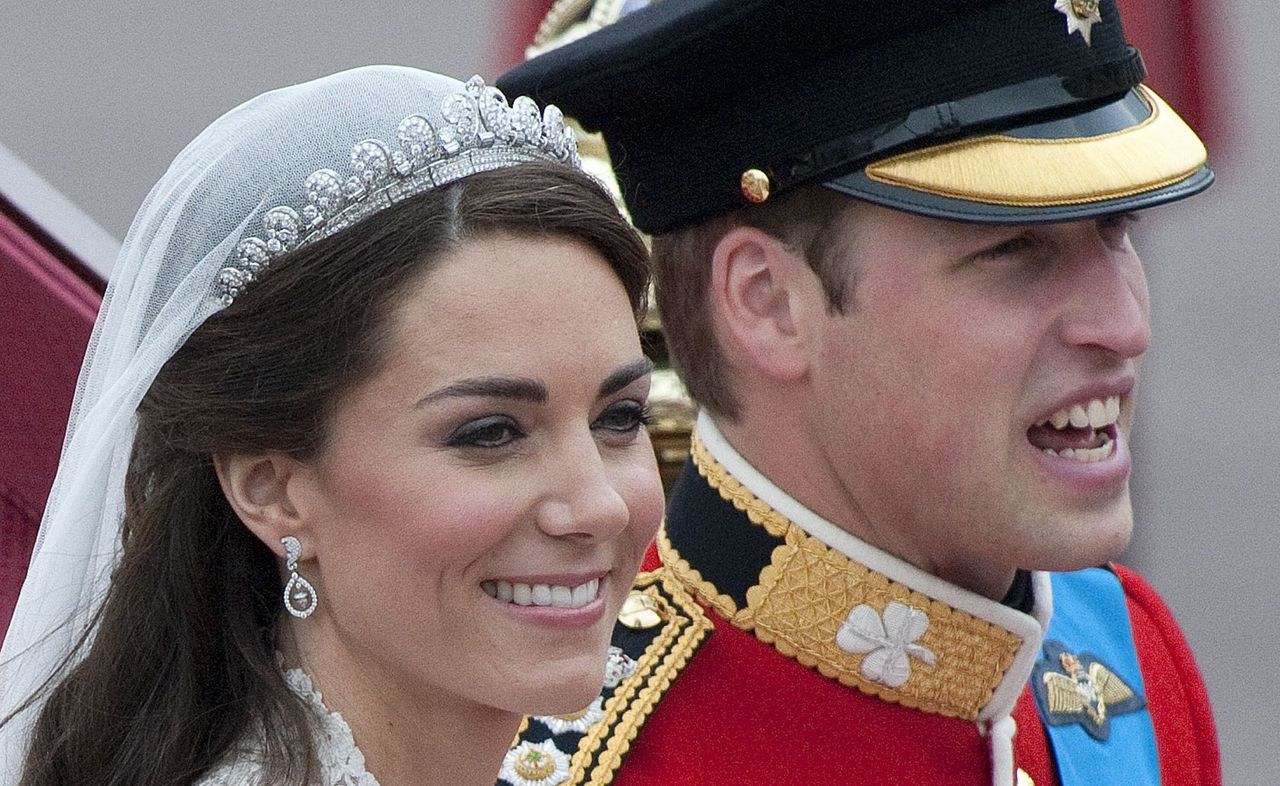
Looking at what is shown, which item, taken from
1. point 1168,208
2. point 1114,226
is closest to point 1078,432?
point 1114,226

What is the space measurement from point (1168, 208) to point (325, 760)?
4.68 meters

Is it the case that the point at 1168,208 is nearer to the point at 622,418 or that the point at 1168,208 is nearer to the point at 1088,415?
the point at 1088,415

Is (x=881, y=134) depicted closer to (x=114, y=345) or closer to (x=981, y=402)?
(x=981, y=402)

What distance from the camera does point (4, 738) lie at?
227 cm

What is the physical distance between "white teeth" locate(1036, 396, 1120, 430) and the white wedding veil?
634mm

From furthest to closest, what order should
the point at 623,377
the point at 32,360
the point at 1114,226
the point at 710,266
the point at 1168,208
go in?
the point at 1168,208 → the point at 710,266 → the point at 1114,226 → the point at 32,360 → the point at 623,377

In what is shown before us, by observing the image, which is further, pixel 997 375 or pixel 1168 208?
pixel 1168 208

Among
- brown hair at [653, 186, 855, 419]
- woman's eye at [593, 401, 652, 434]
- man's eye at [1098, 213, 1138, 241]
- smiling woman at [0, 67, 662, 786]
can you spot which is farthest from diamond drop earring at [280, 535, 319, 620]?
man's eye at [1098, 213, 1138, 241]

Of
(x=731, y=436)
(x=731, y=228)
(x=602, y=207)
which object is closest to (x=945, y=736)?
(x=731, y=436)

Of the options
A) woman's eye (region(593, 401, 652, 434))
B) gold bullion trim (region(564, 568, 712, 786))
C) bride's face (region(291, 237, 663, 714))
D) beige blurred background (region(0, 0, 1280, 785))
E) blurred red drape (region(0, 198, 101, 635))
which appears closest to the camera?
bride's face (region(291, 237, 663, 714))

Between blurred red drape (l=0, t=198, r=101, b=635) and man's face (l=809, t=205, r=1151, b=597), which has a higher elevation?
blurred red drape (l=0, t=198, r=101, b=635)

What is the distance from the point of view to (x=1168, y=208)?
6.36 metres

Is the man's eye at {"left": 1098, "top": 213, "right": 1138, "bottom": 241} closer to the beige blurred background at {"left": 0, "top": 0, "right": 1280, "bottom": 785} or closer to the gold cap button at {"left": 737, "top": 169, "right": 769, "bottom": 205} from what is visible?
the gold cap button at {"left": 737, "top": 169, "right": 769, "bottom": 205}

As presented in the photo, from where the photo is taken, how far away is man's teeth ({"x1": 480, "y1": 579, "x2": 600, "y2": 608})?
206 cm
